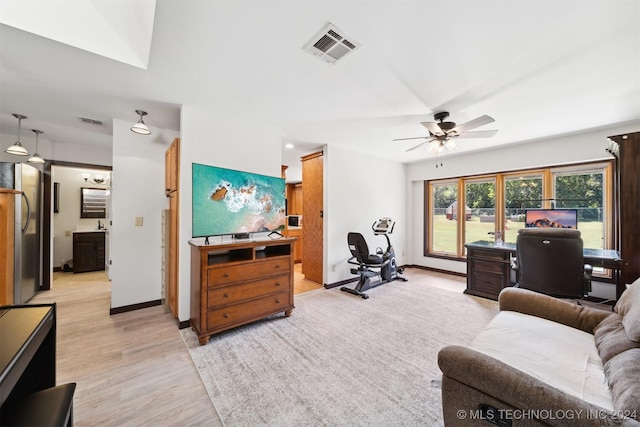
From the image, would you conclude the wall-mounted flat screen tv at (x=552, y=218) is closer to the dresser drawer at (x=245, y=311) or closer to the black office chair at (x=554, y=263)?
the black office chair at (x=554, y=263)

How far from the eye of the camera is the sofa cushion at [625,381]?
83 centimetres

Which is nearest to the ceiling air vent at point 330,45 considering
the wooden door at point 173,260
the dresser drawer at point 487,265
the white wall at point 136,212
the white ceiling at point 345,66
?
the white ceiling at point 345,66

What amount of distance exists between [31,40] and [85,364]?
8.25 ft

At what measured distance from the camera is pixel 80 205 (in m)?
5.45

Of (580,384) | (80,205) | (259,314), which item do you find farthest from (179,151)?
(80,205)

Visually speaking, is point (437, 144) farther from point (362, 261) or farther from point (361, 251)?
point (362, 261)

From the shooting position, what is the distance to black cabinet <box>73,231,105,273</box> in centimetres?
494

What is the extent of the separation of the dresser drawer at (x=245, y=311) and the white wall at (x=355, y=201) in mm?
1487

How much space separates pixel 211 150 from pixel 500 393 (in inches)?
125

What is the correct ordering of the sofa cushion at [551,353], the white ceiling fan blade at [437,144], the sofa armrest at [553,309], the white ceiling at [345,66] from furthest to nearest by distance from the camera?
1. the white ceiling fan blade at [437,144]
2. the sofa armrest at [553,309]
3. the white ceiling at [345,66]
4. the sofa cushion at [551,353]

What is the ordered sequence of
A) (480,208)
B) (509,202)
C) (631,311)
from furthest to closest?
(480,208), (509,202), (631,311)

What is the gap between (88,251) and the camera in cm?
506

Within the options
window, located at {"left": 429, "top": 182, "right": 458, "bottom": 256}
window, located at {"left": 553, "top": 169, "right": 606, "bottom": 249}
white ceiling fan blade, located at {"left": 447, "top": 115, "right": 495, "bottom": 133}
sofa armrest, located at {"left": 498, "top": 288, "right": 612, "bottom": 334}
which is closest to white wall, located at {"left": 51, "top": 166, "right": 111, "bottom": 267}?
white ceiling fan blade, located at {"left": 447, "top": 115, "right": 495, "bottom": 133}

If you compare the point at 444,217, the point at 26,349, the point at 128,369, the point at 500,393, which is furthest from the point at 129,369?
the point at 444,217
